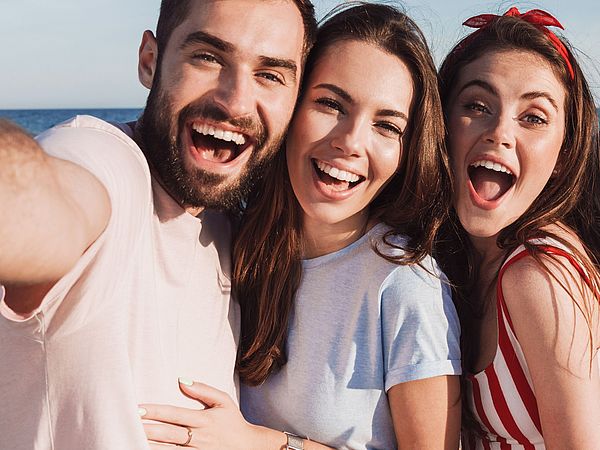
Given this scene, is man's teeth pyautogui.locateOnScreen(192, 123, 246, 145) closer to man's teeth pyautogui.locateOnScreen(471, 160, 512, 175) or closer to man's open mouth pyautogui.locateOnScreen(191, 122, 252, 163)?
man's open mouth pyautogui.locateOnScreen(191, 122, 252, 163)

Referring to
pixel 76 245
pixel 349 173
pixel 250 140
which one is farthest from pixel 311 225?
pixel 76 245

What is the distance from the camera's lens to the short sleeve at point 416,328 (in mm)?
2967

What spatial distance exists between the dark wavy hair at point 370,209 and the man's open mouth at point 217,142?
0.33 m

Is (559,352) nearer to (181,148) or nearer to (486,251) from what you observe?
(486,251)

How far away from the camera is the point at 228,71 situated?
294cm

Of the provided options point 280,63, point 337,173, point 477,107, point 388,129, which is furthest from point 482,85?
point 280,63

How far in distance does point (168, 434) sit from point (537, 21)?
254 centimetres

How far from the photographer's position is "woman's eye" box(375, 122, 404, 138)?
10.4 feet

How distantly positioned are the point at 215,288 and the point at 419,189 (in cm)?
103

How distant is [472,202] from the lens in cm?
335

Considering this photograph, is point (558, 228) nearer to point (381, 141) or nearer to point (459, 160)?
point (459, 160)

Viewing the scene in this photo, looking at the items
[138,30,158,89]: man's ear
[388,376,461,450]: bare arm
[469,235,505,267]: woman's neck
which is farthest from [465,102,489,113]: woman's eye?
[138,30,158,89]: man's ear

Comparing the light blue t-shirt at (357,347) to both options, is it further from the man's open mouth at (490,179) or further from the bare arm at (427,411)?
the man's open mouth at (490,179)

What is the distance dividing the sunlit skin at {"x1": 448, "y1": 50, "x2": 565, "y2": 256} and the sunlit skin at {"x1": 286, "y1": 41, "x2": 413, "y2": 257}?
1.17ft
